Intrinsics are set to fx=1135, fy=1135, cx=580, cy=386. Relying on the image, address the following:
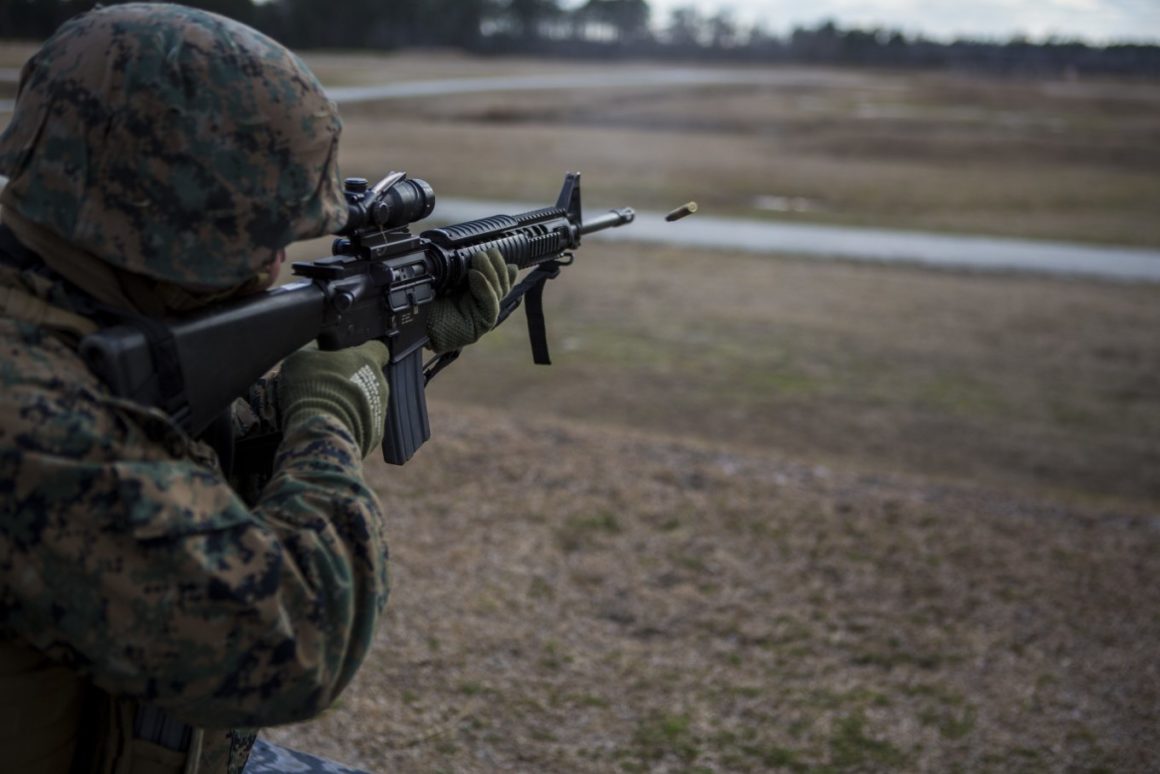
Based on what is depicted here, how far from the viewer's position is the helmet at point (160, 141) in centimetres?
158

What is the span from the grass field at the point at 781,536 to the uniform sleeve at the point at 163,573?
197 cm

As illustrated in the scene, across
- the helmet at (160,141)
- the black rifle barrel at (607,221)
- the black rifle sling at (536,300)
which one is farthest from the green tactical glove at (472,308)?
the helmet at (160,141)

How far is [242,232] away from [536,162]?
23.8 meters

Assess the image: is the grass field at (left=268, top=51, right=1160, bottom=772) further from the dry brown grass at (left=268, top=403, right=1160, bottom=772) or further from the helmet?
the helmet

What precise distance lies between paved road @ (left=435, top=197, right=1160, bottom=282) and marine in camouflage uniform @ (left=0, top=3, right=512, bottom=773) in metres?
13.1

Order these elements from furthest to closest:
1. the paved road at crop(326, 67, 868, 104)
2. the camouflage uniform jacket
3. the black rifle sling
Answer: the paved road at crop(326, 67, 868, 104), the black rifle sling, the camouflage uniform jacket

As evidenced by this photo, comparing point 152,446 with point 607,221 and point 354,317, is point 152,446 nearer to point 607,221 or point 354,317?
point 354,317

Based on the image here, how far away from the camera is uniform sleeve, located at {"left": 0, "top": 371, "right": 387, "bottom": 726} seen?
147 centimetres

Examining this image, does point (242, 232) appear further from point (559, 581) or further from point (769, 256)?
point (769, 256)

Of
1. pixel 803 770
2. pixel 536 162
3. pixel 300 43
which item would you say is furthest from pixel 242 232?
pixel 536 162

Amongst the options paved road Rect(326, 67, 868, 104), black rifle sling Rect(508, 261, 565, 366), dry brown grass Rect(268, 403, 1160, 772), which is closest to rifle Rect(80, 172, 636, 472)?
black rifle sling Rect(508, 261, 565, 366)

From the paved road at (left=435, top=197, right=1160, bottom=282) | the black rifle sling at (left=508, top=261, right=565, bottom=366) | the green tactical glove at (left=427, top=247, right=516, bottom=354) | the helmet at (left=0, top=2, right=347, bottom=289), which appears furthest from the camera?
the paved road at (left=435, top=197, right=1160, bottom=282)

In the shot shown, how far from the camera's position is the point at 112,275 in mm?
1646

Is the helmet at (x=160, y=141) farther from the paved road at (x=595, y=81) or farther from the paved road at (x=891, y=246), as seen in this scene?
the paved road at (x=595, y=81)
